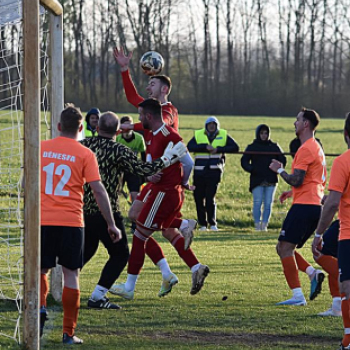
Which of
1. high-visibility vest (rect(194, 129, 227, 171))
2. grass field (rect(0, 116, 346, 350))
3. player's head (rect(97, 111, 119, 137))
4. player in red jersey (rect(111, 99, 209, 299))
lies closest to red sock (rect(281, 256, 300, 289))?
grass field (rect(0, 116, 346, 350))

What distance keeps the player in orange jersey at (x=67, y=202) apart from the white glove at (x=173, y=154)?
1.36 m

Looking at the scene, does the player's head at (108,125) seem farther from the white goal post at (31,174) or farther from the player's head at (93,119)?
the player's head at (93,119)

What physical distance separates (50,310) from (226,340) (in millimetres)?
1997

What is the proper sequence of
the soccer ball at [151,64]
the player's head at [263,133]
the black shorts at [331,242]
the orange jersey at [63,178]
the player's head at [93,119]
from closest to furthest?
1. the orange jersey at [63,178]
2. the black shorts at [331,242]
3. the soccer ball at [151,64]
4. the player's head at [93,119]
5. the player's head at [263,133]

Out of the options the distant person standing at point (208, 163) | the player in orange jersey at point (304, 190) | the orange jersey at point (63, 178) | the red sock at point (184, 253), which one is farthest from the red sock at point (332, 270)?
the distant person standing at point (208, 163)

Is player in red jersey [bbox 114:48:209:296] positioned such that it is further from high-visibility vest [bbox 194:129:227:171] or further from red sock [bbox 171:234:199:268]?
high-visibility vest [bbox 194:129:227:171]

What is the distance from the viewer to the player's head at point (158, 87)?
8875 millimetres

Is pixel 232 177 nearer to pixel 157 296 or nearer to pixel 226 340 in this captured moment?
pixel 157 296

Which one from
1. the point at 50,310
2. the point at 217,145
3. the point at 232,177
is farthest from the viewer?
the point at 232,177

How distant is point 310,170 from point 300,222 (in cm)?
54

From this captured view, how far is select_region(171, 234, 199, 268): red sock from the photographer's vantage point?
8703 millimetres

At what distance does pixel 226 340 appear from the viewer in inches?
260

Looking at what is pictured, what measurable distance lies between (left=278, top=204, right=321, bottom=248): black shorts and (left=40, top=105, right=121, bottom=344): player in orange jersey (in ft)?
8.35

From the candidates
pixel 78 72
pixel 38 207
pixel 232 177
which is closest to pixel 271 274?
pixel 38 207
